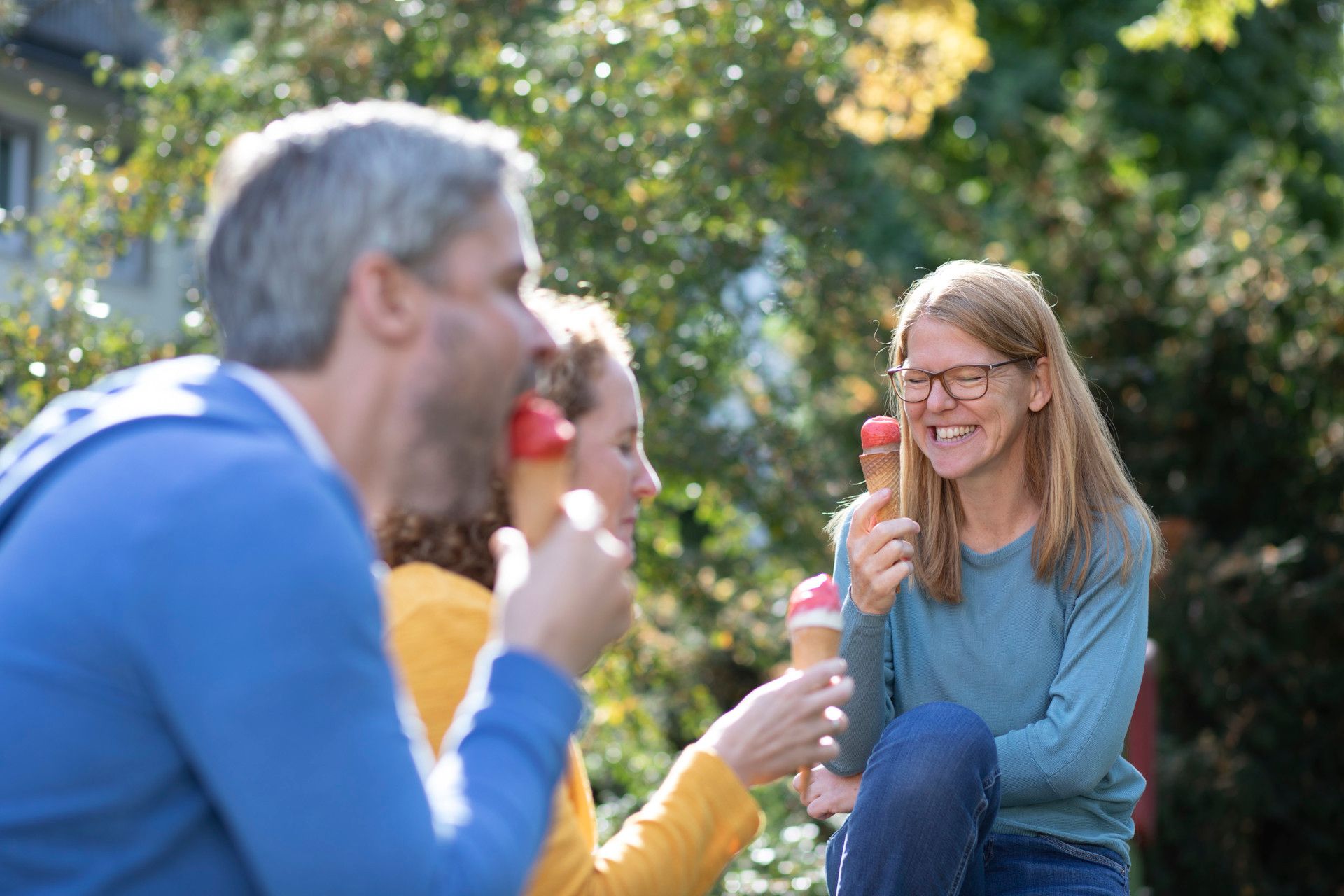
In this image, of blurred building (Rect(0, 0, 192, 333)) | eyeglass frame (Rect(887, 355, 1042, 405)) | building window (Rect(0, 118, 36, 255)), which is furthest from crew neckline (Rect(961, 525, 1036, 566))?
building window (Rect(0, 118, 36, 255))

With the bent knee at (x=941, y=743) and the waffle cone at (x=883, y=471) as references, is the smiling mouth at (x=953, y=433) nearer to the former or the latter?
the waffle cone at (x=883, y=471)

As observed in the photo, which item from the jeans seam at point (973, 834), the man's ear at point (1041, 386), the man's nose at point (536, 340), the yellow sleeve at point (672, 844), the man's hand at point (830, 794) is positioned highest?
the man's nose at point (536, 340)

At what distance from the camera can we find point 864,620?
103 inches

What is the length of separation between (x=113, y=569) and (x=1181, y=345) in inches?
314

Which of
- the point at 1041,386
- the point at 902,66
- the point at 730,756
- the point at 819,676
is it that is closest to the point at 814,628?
the point at 819,676

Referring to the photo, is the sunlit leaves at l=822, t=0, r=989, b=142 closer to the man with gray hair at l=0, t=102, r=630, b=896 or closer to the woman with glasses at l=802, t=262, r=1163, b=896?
the woman with glasses at l=802, t=262, r=1163, b=896

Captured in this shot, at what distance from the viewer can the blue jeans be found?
7.63 feet

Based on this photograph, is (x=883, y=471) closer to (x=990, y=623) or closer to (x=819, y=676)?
(x=990, y=623)

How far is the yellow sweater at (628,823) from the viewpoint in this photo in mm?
1729

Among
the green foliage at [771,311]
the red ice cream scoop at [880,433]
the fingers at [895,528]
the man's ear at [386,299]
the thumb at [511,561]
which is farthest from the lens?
the green foliage at [771,311]

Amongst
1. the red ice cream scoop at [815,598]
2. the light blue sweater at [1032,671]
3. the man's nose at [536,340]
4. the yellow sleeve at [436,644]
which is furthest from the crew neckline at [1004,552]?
the man's nose at [536,340]

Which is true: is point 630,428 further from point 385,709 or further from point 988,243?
point 988,243

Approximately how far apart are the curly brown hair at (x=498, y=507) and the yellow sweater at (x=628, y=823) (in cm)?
16

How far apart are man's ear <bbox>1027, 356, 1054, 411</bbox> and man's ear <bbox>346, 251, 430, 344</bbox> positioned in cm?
183
